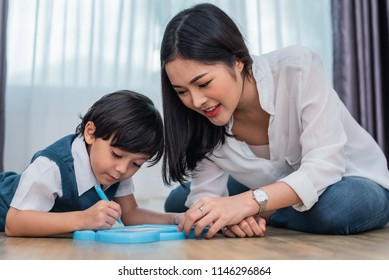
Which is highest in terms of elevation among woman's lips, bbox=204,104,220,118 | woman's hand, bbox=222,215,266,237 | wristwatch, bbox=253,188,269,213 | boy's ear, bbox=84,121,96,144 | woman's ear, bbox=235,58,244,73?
Answer: woman's ear, bbox=235,58,244,73

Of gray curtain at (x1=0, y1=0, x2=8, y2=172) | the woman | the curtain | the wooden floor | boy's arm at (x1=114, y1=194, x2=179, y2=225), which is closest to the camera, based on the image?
the wooden floor

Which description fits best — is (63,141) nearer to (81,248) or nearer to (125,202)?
(125,202)

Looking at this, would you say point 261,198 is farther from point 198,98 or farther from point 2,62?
point 2,62

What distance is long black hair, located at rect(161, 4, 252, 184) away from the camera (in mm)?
1273

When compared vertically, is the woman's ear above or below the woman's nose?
above

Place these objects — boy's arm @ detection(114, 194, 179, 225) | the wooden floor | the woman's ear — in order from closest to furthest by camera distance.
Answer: the wooden floor < the woman's ear < boy's arm @ detection(114, 194, 179, 225)

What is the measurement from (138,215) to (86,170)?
28 centimetres

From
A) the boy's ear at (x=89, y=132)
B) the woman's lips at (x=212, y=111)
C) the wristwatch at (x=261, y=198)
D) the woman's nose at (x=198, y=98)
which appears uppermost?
the woman's nose at (x=198, y=98)

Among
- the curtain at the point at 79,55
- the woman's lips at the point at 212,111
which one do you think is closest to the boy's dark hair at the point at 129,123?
the woman's lips at the point at 212,111

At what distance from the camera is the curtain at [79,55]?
Result: 278 cm

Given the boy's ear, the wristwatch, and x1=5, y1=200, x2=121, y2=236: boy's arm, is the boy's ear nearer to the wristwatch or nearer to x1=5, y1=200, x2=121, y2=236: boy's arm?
Result: x1=5, y1=200, x2=121, y2=236: boy's arm

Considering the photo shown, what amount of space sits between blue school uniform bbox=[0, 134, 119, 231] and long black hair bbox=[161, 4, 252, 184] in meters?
0.23

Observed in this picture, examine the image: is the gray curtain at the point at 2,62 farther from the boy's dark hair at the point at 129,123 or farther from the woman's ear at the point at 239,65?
the woman's ear at the point at 239,65

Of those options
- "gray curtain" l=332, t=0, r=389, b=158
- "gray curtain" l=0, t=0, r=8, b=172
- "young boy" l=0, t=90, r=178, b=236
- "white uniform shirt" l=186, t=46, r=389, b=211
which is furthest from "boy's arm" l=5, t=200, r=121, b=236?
"gray curtain" l=332, t=0, r=389, b=158
